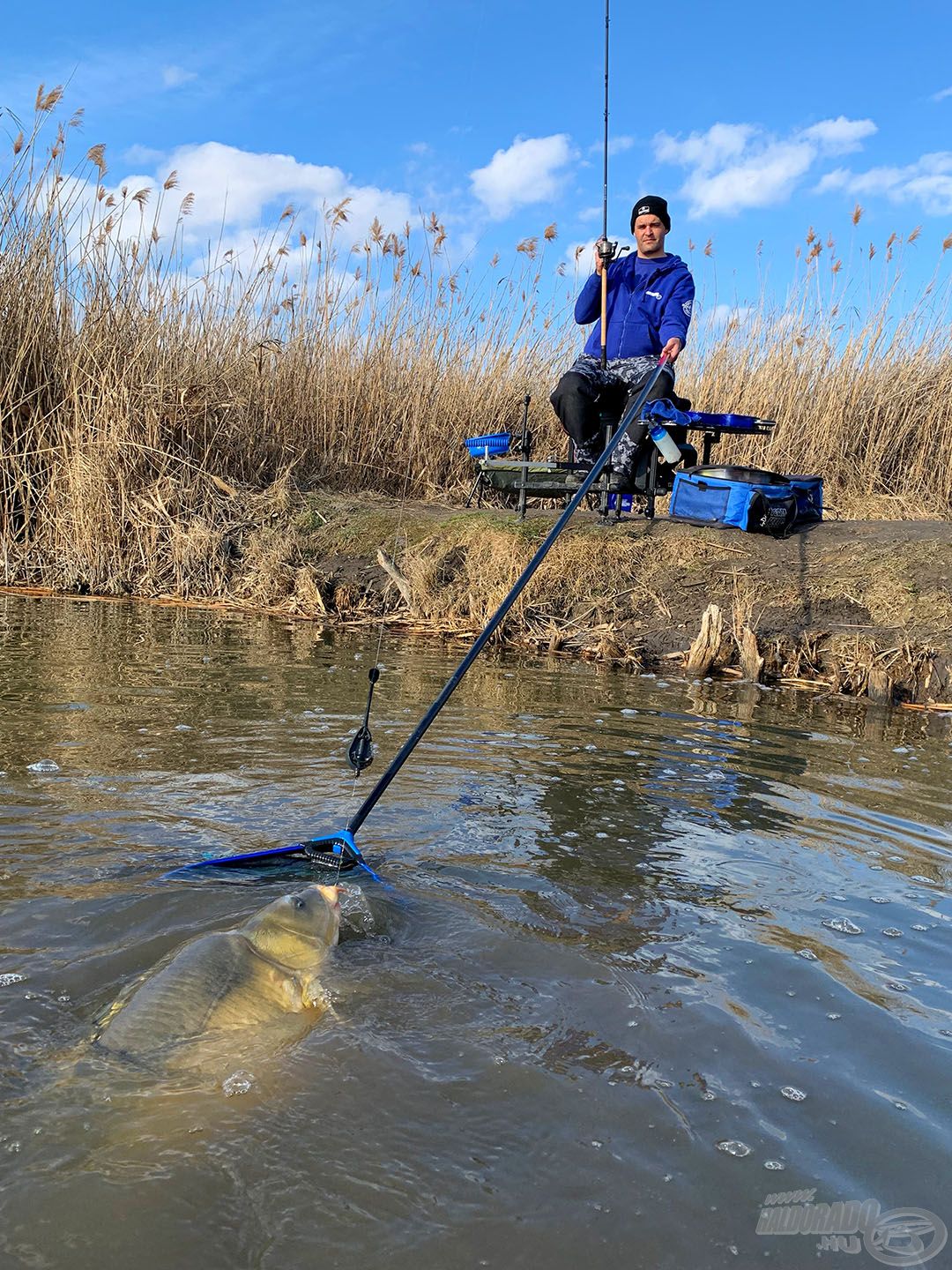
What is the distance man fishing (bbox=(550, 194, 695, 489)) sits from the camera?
7184 millimetres

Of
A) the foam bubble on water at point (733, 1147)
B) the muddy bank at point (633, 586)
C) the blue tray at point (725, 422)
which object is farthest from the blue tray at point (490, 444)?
the foam bubble on water at point (733, 1147)

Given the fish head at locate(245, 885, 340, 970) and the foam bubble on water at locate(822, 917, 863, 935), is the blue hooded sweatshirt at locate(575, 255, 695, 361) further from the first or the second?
the fish head at locate(245, 885, 340, 970)

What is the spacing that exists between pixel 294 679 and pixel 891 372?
6.85 metres

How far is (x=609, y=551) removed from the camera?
7.17 metres

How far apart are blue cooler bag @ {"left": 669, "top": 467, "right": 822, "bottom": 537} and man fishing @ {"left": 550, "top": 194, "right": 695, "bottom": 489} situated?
48 centimetres

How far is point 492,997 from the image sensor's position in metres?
2.20

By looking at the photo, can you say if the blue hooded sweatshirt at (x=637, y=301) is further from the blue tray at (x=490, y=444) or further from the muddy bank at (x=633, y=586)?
the muddy bank at (x=633, y=586)

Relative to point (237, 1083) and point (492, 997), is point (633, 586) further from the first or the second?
point (237, 1083)

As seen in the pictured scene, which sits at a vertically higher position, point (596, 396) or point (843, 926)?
point (596, 396)

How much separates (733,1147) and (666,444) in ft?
18.8

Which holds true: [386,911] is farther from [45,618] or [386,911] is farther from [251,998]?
[45,618]

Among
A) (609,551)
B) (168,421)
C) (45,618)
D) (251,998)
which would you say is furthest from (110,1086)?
(168,421)

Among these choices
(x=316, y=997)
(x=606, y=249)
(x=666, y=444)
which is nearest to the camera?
(x=316, y=997)

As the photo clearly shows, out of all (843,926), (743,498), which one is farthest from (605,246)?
(843,926)
